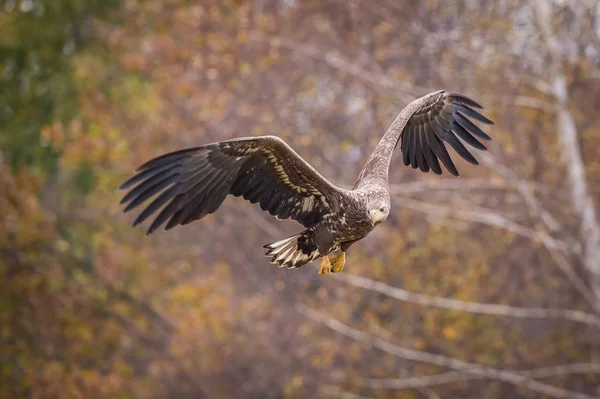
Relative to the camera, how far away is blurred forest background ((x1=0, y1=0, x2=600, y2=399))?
13.2 metres

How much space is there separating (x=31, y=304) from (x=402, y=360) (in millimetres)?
6390

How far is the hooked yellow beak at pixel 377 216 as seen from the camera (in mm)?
6859

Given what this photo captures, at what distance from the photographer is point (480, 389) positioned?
48.9 ft

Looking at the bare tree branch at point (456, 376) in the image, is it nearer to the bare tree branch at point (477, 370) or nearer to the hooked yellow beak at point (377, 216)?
the bare tree branch at point (477, 370)

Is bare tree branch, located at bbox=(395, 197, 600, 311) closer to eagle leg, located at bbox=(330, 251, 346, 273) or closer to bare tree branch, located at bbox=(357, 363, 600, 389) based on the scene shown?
bare tree branch, located at bbox=(357, 363, 600, 389)

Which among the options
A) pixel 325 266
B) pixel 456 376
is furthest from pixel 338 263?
pixel 456 376

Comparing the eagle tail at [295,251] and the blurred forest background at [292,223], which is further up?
the blurred forest background at [292,223]

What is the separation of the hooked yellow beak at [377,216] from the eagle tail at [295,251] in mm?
592

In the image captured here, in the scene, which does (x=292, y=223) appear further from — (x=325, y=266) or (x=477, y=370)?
(x=325, y=266)

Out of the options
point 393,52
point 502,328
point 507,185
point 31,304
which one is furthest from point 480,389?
point 31,304

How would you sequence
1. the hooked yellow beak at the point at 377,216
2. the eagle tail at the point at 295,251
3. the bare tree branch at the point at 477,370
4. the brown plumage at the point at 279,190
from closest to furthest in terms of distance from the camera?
the hooked yellow beak at the point at 377,216, the brown plumage at the point at 279,190, the eagle tail at the point at 295,251, the bare tree branch at the point at 477,370

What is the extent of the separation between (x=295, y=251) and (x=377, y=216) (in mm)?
795

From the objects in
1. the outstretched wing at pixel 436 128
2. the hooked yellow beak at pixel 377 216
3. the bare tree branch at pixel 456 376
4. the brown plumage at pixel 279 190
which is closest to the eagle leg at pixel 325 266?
the brown plumage at pixel 279 190

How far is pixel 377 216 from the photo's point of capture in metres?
6.86
